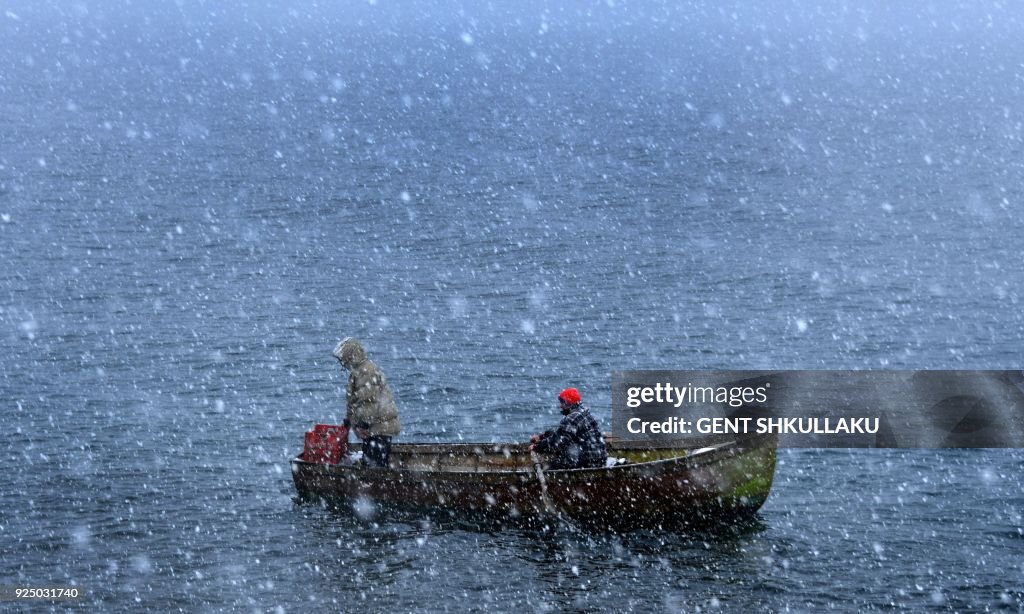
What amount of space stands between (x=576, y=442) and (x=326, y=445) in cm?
400

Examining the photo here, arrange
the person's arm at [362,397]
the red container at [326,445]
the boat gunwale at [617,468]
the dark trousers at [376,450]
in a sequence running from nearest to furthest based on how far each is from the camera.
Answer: the boat gunwale at [617,468] → the person's arm at [362,397] → the dark trousers at [376,450] → the red container at [326,445]

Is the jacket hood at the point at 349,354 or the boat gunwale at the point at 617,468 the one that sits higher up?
the jacket hood at the point at 349,354

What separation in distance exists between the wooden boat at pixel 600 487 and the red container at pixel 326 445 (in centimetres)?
34

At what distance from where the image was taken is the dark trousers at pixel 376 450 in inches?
848

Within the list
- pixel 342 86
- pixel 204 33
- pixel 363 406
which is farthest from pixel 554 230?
pixel 204 33

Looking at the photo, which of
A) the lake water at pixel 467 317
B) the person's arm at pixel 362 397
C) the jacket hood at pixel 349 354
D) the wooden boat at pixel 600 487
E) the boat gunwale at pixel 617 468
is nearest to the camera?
the lake water at pixel 467 317

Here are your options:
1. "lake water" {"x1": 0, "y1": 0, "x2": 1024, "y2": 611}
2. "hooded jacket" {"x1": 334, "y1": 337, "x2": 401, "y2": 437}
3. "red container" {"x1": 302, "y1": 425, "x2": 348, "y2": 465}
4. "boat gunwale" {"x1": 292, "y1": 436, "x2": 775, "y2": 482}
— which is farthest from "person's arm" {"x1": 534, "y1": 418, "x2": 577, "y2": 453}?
"red container" {"x1": 302, "y1": 425, "x2": 348, "y2": 465}

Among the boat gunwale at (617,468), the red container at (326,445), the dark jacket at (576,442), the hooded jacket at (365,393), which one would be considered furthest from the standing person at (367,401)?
the dark jacket at (576,442)

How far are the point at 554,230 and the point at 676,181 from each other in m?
13.3

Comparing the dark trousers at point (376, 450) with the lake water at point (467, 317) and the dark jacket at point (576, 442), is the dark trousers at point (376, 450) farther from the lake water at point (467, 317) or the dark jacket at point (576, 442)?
the dark jacket at point (576, 442)

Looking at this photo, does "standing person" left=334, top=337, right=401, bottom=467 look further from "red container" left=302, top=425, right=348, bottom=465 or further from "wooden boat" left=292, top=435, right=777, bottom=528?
"red container" left=302, top=425, right=348, bottom=465

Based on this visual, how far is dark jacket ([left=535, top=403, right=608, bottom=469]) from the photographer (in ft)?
66.7

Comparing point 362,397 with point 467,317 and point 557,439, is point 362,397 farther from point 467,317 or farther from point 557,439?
point 467,317

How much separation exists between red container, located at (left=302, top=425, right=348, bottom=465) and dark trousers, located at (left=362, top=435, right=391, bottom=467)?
1.81 feet
